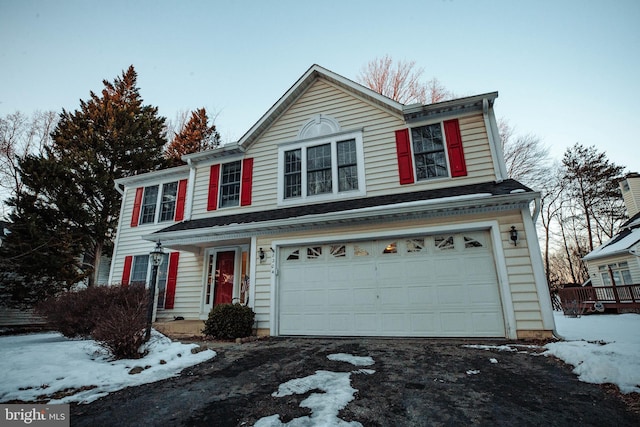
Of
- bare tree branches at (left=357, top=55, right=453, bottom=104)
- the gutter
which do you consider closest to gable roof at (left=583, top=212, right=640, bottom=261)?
bare tree branches at (left=357, top=55, right=453, bottom=104)

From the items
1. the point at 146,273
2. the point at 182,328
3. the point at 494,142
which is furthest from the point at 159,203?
the point at 494,142

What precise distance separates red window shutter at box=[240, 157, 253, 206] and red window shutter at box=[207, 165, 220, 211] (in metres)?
1.09

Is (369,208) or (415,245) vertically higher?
(369,208)

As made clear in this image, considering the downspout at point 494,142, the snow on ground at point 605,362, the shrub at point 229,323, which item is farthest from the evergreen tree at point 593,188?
the shrub at point 229,323

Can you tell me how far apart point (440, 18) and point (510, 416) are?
1170 centimetres

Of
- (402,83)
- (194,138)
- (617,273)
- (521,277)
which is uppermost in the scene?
(402,83)

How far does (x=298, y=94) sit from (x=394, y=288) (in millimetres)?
6973

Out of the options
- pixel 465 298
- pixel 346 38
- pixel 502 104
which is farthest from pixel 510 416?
pixel 502 104

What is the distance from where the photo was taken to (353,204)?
295 inches

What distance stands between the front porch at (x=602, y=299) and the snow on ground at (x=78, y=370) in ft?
48.9

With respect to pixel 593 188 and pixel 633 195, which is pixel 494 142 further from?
pixel 593 188

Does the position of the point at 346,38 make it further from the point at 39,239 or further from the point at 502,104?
the point at 39,239

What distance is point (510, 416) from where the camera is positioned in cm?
248

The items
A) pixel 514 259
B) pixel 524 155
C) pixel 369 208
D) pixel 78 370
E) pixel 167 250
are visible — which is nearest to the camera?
pixel 78 370
